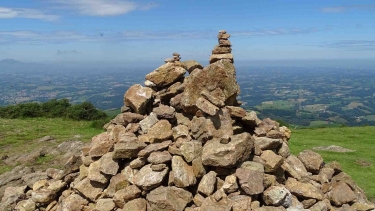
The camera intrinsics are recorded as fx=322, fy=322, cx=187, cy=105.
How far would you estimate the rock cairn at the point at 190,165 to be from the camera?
45.2ft

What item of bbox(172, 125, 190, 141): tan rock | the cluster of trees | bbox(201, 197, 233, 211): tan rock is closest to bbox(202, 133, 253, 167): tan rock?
bbox(172, 125, 190, 141): tan rock

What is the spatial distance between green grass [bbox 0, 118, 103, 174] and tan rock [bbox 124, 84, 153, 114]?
11.4 metres

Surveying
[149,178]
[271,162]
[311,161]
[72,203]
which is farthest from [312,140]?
[72,203]

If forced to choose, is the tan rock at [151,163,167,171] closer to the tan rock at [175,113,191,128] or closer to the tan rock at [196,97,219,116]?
the tan rock at [175,113,191,128]

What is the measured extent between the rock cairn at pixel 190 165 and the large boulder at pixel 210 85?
0.05 meters

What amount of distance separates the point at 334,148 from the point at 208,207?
73.1 ft

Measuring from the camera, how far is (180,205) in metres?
13.5

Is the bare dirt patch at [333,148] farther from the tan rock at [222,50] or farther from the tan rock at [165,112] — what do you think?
the tan rock at [165,112]

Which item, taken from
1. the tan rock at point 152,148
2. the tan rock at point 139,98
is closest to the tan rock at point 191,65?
the tan rock at point 139,98

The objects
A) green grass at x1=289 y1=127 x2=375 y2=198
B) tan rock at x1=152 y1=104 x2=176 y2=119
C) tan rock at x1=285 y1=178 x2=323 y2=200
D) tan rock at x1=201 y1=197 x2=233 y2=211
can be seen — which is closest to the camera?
tan rock at x1=201 y1=197 x2=233 y2=211

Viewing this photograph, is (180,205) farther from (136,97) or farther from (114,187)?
(136,97)

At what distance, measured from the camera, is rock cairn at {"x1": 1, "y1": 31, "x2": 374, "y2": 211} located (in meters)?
13.8

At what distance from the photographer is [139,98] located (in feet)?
59.5

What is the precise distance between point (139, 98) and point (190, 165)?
5475 mm
